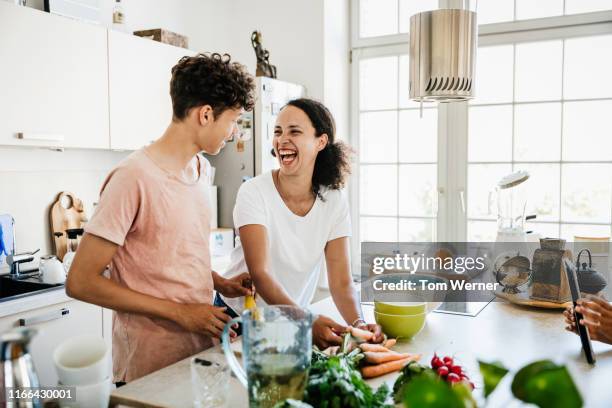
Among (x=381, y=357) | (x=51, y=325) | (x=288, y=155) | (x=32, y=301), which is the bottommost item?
(x=51, y=325)

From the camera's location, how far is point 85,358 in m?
1.02

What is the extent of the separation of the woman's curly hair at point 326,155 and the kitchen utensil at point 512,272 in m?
Result: 0.62

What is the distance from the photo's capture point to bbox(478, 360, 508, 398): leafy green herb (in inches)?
29.1

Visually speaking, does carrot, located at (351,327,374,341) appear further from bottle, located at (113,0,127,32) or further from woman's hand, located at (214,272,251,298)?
bottle, located at (113,0,127,32)

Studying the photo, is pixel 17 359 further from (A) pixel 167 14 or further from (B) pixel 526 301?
(A) pixel 167 14

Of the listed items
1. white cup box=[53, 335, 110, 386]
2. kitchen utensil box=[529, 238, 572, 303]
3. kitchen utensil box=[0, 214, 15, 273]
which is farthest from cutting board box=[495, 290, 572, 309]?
kitchen utensil box=[0, 214, 15, 273]

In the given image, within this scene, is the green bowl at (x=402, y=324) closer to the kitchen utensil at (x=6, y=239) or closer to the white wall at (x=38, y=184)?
the kitchen utensil at (x=6, y=239)

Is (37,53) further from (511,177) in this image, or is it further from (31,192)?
(511,177)

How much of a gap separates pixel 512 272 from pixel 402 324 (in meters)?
0.63

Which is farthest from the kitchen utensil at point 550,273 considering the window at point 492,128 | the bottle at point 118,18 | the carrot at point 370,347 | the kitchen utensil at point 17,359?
the bottle at point 118,18

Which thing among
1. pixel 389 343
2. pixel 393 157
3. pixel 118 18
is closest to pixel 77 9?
pixel 118 18

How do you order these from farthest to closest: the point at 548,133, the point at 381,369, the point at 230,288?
the point at 548,133, the point at 230,288, the point at 381,369

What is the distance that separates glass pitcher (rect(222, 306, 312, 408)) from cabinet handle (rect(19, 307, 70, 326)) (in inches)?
65.0

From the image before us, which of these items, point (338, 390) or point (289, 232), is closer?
point (338, 390)
